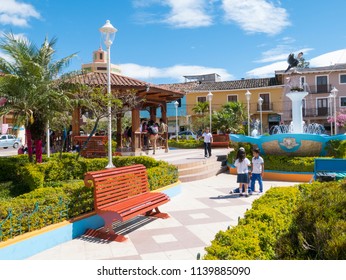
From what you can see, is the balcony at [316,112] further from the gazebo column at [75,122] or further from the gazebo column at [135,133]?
the gazebo column at [75,122]

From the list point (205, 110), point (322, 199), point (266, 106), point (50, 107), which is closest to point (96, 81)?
point (50, 107)

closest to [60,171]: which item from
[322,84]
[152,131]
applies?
[152,131]

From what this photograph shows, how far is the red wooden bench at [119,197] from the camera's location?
17.8ft

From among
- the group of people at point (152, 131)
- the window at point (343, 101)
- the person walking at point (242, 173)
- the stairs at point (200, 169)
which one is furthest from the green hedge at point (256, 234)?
the window at point (343, 101)

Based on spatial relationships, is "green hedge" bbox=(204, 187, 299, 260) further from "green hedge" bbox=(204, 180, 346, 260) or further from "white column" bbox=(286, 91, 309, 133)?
"white column" bbox=(286, 91, 309, 133)

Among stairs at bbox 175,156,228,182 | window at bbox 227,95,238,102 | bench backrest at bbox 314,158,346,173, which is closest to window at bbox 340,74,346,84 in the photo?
window at bbox 227,95,238,102

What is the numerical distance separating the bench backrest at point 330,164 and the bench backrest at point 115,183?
17.1 ft

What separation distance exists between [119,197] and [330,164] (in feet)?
20.7

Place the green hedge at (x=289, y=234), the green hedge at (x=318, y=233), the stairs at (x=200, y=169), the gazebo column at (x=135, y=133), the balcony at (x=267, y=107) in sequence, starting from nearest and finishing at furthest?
the green hedge at (x=318, y=233) < the green hedge at (x=289, y=234) < the stairs at (x=200, y=169) < the gazebo column at (x=135, y=133) < the balcony at (x=267, y=107)

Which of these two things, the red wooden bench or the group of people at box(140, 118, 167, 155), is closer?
the red wooden bench

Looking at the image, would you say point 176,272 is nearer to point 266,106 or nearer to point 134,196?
point 134,196

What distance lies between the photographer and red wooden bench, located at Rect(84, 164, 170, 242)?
5.41 m

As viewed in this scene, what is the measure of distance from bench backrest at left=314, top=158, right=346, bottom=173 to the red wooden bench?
499cm

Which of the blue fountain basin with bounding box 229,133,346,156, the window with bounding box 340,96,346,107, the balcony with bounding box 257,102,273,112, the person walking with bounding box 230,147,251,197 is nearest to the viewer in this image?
the person walking with bounding box 230,147,251,197
